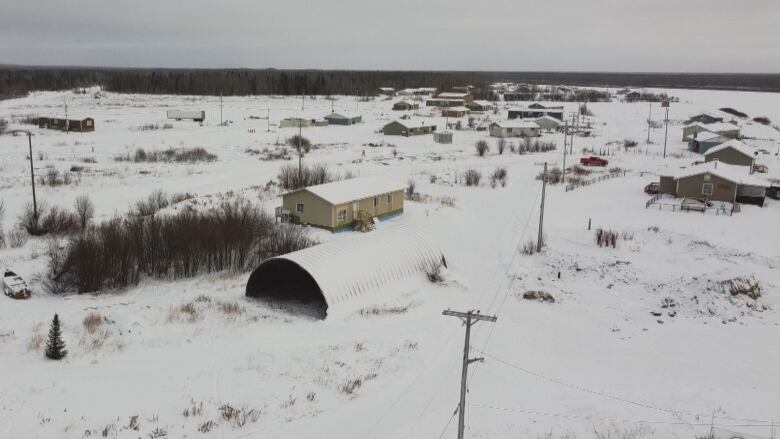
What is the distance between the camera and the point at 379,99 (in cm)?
15562

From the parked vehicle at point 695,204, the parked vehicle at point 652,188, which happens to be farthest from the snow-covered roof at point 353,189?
the parked vehicle at point 652,188

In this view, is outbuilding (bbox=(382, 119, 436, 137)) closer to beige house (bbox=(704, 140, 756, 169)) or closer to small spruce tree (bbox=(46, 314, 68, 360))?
beige house (bbox=(704, 140, 756, 169))

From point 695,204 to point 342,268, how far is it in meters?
28.7

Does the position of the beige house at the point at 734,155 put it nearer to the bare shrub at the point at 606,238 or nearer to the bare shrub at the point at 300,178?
the bare shrub at the point at 606,238

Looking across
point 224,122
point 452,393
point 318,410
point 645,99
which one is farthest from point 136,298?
point 645,99

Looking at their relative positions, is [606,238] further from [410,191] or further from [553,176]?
[553,176]

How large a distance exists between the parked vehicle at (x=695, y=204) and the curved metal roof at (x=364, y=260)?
21823mm

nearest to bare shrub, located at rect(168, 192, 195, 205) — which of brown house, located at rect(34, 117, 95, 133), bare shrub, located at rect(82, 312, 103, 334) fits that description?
bare shrub, located at rect(82, 312, 103, 334)

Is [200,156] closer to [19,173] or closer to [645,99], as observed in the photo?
[19,173]

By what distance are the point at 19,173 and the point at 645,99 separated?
492 feet

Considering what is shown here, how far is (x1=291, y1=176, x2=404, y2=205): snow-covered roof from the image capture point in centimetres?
3434

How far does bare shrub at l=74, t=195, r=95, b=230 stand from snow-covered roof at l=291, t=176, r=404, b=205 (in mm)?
11814

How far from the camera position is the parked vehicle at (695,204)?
133ft

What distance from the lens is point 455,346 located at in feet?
65.2
